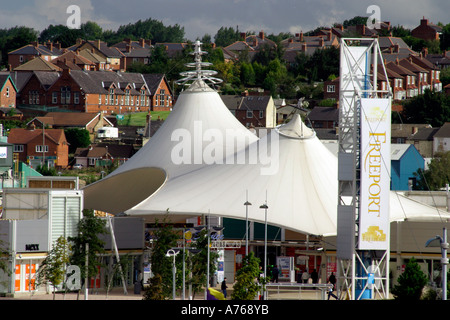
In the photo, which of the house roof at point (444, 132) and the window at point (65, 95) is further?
the window at point (65, 95)

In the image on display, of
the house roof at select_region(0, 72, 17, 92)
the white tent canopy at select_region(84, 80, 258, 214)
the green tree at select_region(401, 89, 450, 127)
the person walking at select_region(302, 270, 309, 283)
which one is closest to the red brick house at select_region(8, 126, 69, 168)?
the house roof at select_region(0, 72, 17, 92)

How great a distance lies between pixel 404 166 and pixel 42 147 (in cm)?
2964

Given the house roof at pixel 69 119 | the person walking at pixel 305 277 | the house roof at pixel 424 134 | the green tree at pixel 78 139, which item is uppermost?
the house roof at pixel 69 119

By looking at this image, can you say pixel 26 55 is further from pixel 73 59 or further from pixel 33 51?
pixel 73 59

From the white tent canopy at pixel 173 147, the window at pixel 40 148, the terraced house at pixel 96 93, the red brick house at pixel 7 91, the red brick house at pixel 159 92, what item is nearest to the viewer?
the white tent canopy at pixel 173 147

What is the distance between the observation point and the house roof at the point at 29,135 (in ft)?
292

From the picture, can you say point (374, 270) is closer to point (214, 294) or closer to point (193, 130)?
point (214, 294)

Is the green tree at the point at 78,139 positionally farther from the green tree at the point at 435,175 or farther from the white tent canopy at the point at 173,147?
the white tent canopy at the point at 173,147

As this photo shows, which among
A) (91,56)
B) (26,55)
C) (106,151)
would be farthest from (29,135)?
(91,56)

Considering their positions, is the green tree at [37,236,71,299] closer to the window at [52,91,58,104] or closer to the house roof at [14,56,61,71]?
the window at [52,91,58,104]

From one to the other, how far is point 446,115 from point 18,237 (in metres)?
71.1

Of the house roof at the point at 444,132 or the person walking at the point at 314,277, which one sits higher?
the house roof at the point at 444,132

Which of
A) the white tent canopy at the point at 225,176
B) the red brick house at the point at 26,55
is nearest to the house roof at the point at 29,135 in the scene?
the red brick house at the point at 26,55

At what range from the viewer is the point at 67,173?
82.5 m
